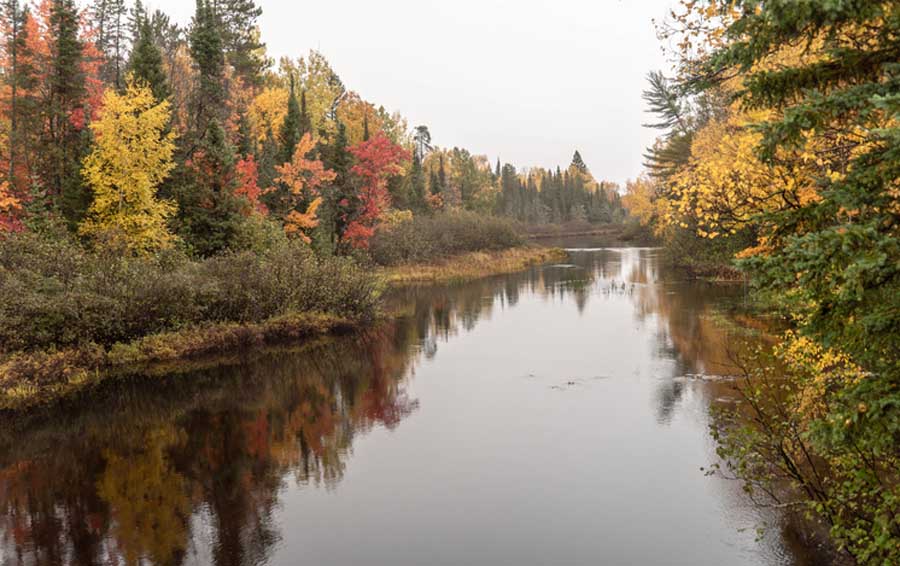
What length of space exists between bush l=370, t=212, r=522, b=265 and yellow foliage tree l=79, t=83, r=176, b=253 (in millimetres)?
22959

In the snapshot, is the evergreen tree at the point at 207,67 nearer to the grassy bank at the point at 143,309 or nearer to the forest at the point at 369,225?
the forest at the point at 369,225

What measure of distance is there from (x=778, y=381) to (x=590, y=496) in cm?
887

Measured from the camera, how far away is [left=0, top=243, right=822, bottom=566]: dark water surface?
11.7 m

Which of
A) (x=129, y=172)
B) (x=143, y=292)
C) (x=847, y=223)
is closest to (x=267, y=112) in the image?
(x=129, y=172)

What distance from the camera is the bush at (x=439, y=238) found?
5728 centimetres

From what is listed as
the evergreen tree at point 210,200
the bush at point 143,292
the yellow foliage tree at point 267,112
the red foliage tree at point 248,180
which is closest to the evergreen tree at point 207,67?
the red foliage tree at point 248,180

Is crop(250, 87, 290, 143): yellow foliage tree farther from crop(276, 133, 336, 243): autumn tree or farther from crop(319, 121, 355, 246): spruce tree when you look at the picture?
crop(276, 133, 336, 243): autumn tree

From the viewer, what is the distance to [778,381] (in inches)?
758

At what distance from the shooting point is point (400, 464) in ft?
52.1

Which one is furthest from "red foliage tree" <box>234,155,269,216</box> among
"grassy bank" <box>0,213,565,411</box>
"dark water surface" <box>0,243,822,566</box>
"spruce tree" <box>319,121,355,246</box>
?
"dark water surface" <box>0,243,822,566</box>

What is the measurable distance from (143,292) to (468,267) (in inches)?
1501

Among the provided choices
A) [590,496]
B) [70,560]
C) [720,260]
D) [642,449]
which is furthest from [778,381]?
[720,260]

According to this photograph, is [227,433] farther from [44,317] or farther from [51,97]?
[51,97]

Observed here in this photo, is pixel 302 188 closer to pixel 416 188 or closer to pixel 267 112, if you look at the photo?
pixel 267 112
